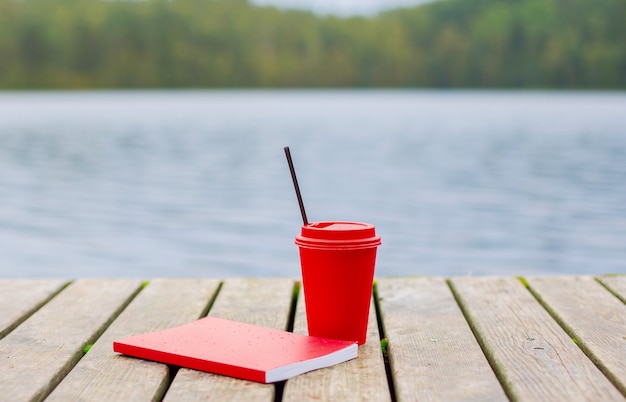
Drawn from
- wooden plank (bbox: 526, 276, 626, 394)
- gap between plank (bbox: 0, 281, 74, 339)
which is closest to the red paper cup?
wooden plank (bbox: 526, 276, 626, 394)

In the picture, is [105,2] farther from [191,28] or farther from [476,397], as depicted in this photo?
[476,397]

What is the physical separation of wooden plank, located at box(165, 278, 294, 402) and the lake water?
10.1ft

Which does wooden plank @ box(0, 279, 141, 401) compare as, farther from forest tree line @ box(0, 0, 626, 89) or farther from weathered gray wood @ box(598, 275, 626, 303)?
forest tree line @ box(0, 0, 626, 89)

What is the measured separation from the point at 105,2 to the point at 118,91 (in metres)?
8.28

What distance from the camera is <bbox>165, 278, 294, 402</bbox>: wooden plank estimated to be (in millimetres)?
1820

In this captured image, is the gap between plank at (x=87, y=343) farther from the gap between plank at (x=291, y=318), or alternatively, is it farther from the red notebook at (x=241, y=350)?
the gap between plank at (x=291, y=318)

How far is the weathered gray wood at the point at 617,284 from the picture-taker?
2837 millimetres

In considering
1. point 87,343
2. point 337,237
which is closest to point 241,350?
point 337,237

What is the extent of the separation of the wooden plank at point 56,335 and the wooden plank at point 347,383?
0.58m

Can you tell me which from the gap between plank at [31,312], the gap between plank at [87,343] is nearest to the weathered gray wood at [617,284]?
the gap between plank at [87,343]

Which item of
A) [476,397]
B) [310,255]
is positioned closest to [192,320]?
[310,255]

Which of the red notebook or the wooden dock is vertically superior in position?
the red notebook

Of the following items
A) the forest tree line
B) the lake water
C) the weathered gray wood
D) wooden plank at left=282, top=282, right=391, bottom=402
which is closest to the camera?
wooden plank at left=282, top=282, right=391, bottom=402

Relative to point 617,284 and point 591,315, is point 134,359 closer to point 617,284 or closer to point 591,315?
point 591,315
